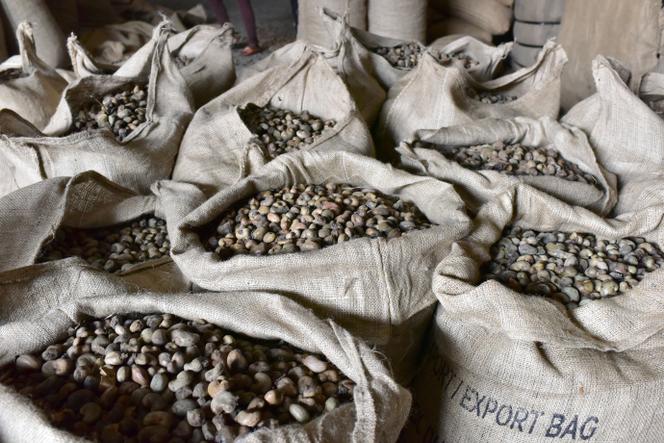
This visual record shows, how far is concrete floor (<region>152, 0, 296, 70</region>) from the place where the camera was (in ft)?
13.9

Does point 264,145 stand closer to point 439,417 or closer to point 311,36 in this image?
point 439,417

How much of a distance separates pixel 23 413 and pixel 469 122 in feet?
4.83

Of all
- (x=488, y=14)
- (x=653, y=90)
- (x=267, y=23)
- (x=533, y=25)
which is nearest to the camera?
(x=653, y=90)

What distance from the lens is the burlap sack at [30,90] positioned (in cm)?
195

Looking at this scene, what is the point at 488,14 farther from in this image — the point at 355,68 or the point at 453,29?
the point at 355,68

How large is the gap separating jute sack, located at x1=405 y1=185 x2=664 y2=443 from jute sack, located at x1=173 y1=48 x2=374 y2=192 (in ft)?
2.05

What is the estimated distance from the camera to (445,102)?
181 cm

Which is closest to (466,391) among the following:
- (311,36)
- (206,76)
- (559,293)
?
(559,293)

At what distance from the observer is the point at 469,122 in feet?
5.82

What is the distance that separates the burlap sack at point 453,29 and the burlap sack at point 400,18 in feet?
1.23

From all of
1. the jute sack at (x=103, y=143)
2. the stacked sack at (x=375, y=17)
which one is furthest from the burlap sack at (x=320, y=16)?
the jute sack at (x=103, y=143)

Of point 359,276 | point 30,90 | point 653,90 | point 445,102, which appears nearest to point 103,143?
point 30,90

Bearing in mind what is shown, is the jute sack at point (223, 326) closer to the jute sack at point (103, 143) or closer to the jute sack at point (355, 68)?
the jute sack at point (103, 143)

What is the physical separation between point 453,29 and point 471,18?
12 centimetres
